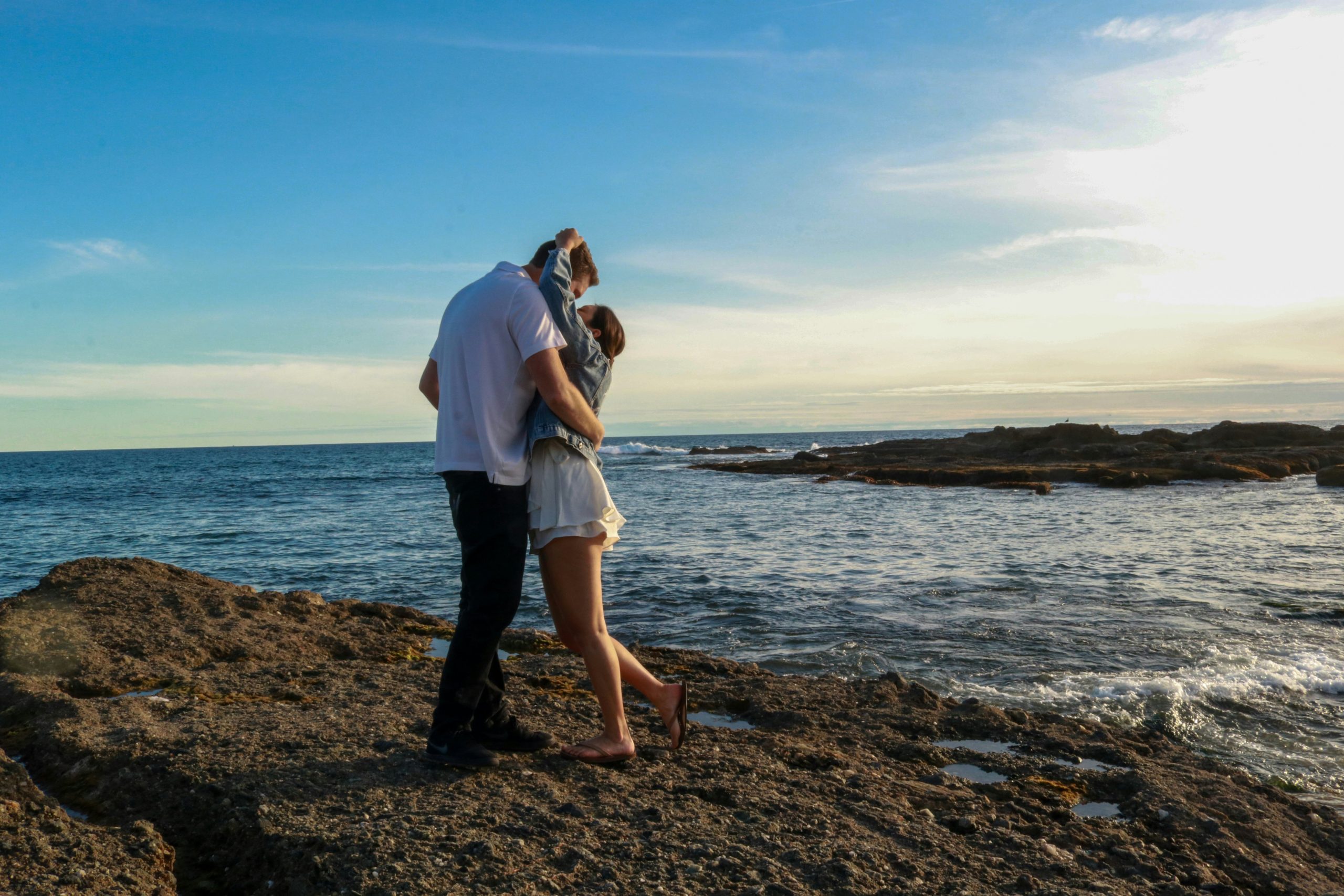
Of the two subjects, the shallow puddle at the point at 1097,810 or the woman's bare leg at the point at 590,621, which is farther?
the shallow puddle at the point at 1097,810

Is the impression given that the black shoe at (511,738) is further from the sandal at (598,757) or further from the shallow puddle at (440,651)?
the shallow puddle at (440,651)

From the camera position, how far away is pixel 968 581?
10.9 m

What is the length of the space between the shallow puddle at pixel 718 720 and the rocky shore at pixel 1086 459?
24400mm

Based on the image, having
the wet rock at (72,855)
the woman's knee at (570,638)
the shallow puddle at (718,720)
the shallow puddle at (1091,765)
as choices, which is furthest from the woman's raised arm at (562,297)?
the shallow puddle at (1091,765)

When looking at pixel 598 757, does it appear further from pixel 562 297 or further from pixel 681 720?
pixel 562 297

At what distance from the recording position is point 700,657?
6211 millimetres

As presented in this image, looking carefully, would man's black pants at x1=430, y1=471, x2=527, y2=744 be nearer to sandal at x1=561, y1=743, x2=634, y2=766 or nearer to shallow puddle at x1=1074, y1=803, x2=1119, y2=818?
sandal at x1=561, y1=743, x2=634, y2=766

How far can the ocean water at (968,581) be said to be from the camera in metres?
6.04

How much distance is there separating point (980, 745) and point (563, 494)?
2.84 m

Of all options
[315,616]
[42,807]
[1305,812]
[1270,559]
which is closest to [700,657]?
[315,616]

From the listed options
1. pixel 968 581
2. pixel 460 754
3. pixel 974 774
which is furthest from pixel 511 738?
pixel 968 581

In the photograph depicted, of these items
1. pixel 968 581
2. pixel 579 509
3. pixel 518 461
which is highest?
pixel 518 461

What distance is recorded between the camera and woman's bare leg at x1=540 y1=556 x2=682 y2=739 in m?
3.43

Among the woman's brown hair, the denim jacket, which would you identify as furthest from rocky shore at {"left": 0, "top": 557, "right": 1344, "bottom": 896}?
the woman's brown hair
